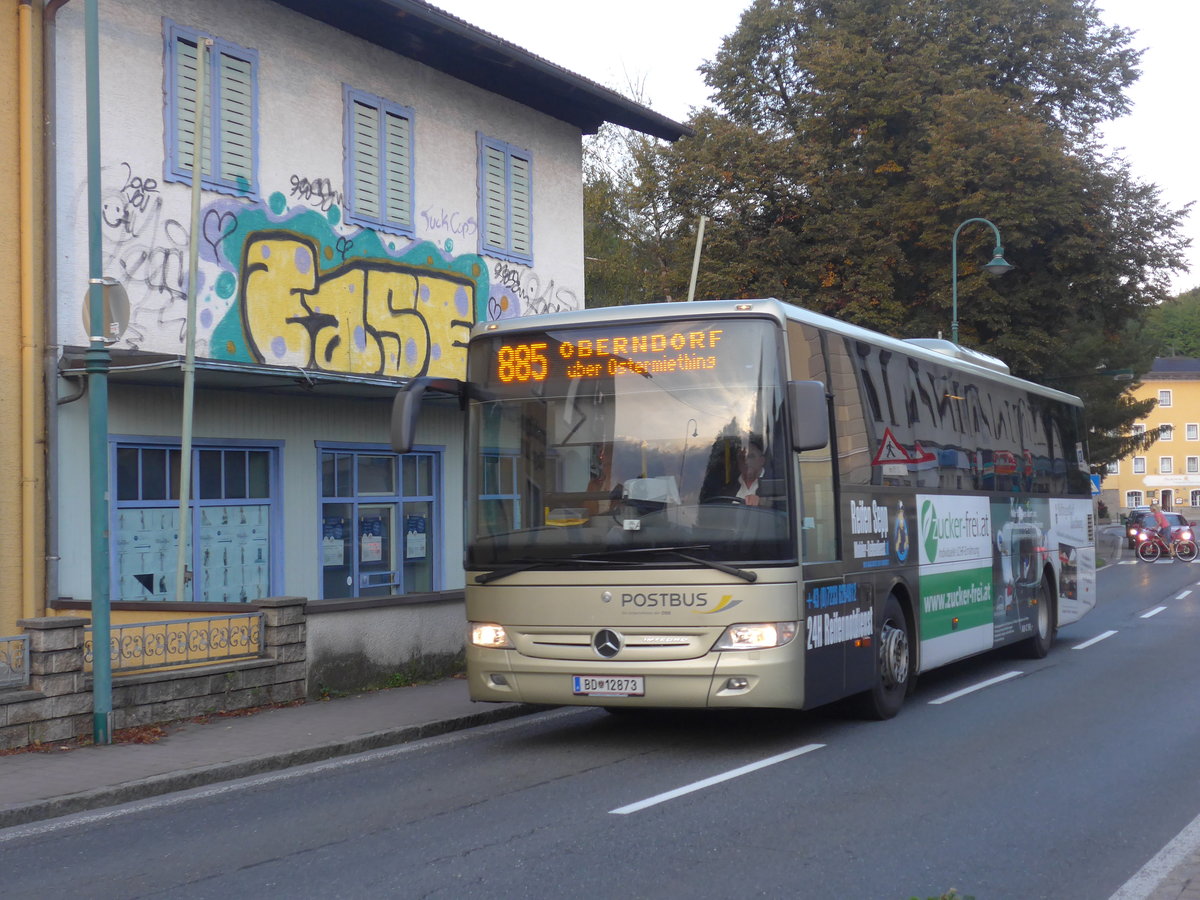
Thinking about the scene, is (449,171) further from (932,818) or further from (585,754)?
(932,818)

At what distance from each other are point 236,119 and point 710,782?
956 cm

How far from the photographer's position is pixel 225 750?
9.74 m

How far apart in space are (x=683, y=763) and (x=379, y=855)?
10.2ft

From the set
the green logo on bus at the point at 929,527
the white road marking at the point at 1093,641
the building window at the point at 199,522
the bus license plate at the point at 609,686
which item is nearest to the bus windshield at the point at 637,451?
the bus license plate at the point at 609,686

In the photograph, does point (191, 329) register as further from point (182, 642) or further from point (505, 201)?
point (505, 201)

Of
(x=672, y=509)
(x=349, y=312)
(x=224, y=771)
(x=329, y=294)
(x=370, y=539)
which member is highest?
(x=329, y=294)

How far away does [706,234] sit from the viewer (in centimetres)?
3422

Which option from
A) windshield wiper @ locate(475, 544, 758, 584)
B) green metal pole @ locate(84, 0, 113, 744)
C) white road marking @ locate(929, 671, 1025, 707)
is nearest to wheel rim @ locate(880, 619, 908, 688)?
white road marking @ locate(929, 671, 1025, 707)

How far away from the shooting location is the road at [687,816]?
247 inches

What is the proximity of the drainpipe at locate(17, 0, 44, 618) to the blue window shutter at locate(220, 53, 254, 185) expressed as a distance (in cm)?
228

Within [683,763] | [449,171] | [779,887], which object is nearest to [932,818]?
[779,887]

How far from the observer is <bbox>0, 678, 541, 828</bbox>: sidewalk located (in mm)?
8352

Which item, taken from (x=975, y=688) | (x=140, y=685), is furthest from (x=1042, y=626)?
(x=140, y=685)

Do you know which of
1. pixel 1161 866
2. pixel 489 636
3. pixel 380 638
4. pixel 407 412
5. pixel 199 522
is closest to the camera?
pixel 1161 866
